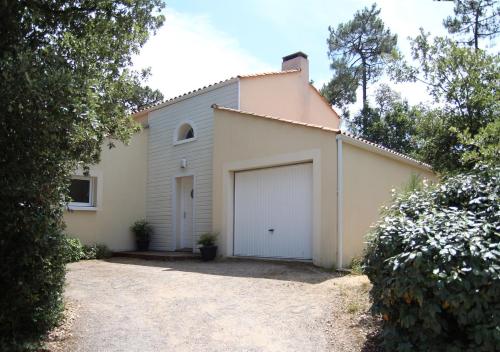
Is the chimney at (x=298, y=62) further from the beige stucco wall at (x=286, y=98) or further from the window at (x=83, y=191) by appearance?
the window at (x=83, y=191)

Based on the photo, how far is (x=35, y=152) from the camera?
5.09m

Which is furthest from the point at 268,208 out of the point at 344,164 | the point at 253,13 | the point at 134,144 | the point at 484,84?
the point at 134,144

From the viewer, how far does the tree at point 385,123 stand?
24.0 m

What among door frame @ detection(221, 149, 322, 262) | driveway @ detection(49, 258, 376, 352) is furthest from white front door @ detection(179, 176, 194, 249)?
driveway @ detection(49, 258, 376, 352)

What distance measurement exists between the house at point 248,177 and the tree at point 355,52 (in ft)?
34.2

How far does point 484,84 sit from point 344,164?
306 centimetres

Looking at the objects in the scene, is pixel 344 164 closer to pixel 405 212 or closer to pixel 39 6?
pixel 405 212

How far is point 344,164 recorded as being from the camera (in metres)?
9.62

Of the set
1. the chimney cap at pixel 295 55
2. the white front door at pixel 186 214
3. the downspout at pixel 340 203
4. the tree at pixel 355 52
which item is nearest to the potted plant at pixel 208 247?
the white front door at pixel 186 214

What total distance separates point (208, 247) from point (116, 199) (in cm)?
440


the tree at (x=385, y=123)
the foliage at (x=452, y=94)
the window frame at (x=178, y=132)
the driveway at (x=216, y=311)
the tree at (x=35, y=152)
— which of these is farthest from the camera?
the tree at (x=385, y=123)

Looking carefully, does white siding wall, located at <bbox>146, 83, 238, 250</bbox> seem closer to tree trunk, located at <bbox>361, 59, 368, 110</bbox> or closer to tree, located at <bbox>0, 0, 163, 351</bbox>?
tree, located at <bbox>0, 0, 163, 351</bbox>

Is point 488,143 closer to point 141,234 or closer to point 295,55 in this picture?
point 295,55

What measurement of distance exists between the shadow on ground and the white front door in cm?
243
